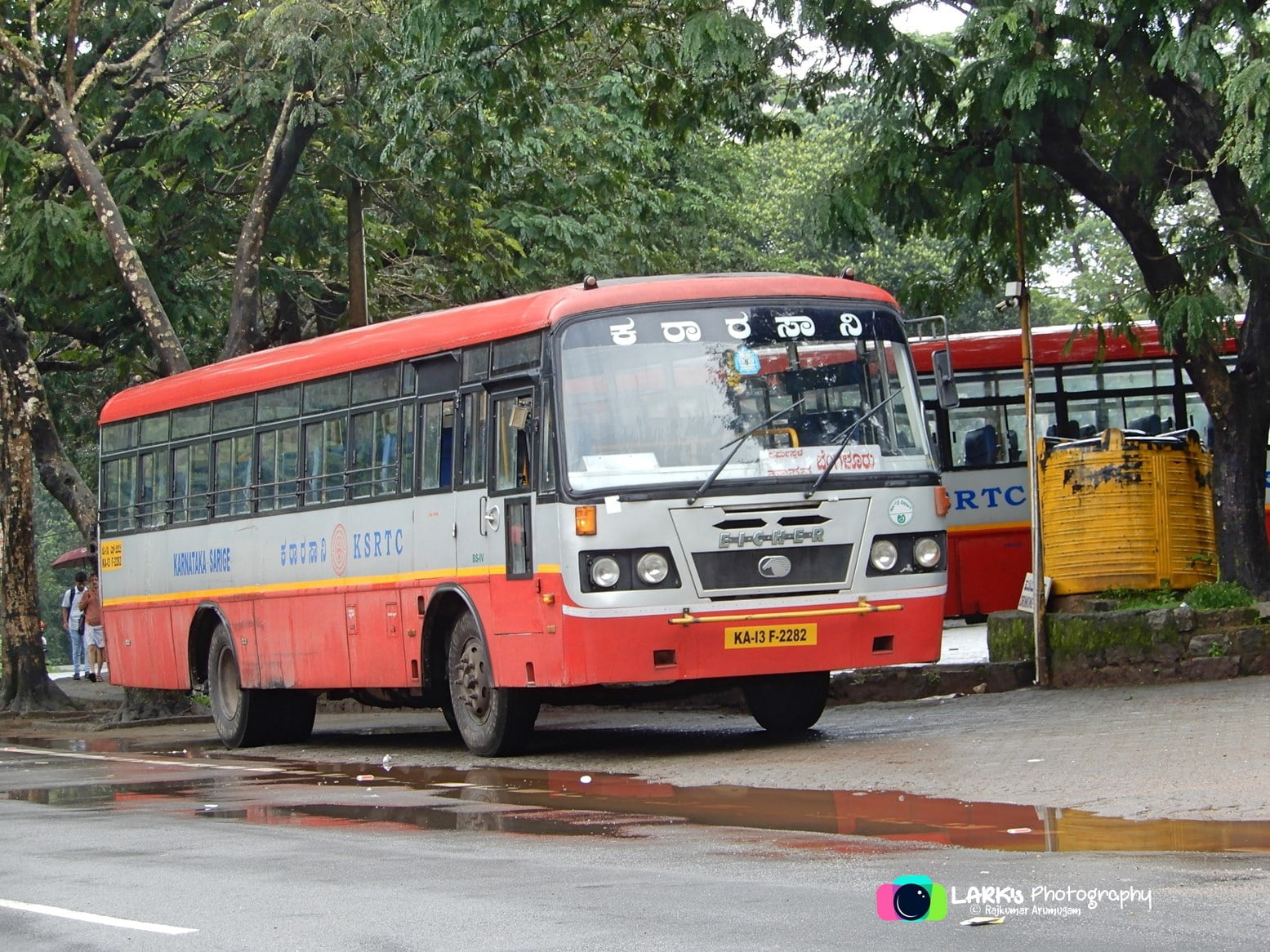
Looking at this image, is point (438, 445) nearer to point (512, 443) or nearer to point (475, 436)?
point (475, 436)

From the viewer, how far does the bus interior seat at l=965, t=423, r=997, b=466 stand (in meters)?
26.4

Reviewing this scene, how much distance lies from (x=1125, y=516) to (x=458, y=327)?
6.09 meters

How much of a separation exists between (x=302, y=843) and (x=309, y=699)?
9122 mm

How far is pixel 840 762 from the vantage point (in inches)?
494

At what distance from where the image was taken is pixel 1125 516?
56.5 ft

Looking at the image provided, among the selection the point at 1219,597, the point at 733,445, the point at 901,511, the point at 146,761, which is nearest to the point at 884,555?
the point at 901,511

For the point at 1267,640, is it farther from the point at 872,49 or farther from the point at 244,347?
the point at 244,347

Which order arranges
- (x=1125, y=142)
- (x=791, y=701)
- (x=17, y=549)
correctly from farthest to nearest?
(x=17, y=549)
(x=1125, y=142)
(x=791, y=701)

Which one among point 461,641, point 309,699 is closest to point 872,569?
point 461,641

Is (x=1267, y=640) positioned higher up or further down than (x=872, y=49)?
further down

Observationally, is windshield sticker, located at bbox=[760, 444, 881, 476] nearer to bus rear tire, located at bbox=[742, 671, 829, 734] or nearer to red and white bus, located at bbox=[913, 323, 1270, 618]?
bus rear tire, located at bbox=[742, 671, 829, 734]

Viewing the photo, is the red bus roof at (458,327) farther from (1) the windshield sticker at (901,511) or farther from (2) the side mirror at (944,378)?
(1) the windshield sticker at (901,511)

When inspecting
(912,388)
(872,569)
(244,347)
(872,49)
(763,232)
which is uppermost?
(763,232)

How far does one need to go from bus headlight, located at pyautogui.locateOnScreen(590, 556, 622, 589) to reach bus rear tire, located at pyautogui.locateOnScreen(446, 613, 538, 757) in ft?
4.69
